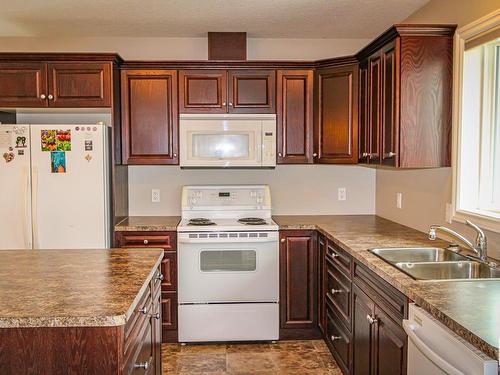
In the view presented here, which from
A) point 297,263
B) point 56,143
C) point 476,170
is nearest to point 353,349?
point 297,263

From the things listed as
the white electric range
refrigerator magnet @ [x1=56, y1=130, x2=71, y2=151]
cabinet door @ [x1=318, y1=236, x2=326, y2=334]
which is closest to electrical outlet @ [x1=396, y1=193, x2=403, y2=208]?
cabinet door @ [x1=318, y1=236, x2=326, y2=334]

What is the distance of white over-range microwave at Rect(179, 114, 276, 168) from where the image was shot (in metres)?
3.76

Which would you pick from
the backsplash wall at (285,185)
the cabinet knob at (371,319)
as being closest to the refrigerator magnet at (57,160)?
the backsplash wall at (285,185)

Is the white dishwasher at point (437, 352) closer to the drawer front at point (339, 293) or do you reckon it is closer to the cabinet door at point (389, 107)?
the drawer front at point (339, 293)

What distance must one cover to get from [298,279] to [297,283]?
32 millimetres

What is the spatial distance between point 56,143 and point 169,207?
3.74ft

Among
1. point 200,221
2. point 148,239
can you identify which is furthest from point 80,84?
point 200,221

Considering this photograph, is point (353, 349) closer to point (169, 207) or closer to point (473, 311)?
point (473, 311)

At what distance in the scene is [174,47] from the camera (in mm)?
4102

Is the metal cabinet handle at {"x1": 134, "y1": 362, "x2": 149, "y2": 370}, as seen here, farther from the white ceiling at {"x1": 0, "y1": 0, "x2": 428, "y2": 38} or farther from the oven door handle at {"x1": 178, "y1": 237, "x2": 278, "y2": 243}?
the white ceiling at {"x1": 0, "y1": 0, "x2": 428, "y2": 38}

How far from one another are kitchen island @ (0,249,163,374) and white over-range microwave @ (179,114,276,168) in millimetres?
1784

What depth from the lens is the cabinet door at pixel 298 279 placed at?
3611mm

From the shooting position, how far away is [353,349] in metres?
2.72

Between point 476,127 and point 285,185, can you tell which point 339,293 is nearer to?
point 476,127
